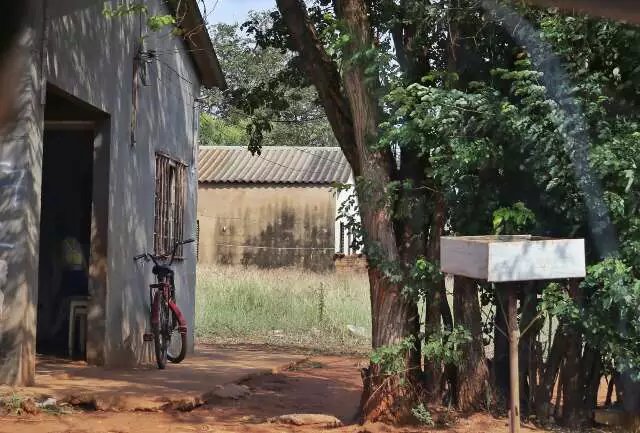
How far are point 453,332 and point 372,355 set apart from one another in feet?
2.31

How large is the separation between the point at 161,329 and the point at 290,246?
16.3 metres

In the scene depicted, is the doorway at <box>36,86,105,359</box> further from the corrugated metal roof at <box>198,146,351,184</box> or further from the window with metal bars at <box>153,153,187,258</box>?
the corrugated metal roof at <box>198,146,351,184</box>

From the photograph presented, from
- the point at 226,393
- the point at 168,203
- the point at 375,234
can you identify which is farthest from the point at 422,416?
the point at 168,203

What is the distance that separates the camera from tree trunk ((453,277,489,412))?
7.70 m

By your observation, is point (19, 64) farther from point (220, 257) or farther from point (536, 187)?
→ point (220, 257)

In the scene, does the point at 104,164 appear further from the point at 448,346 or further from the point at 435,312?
the point at 448,346

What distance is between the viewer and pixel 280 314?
17578mm

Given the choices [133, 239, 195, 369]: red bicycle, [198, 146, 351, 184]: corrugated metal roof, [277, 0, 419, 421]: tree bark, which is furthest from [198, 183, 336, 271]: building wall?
[277, 0, 419, 421]: tree bark

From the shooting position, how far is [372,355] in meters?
7.49

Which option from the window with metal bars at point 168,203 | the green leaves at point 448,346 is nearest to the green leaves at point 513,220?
the green leaves at point 448,346

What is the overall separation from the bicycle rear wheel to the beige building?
1573 centimetres

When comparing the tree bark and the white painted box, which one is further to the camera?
the tree bark

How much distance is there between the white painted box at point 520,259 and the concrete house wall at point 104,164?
13.7 ft

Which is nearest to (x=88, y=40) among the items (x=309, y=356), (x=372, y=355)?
(x=372, y=355)
